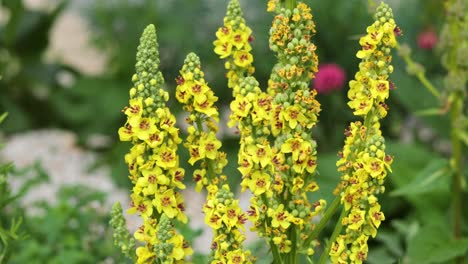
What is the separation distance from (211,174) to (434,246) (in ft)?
5.37

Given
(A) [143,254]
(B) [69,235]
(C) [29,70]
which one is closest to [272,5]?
(A) [143,254]

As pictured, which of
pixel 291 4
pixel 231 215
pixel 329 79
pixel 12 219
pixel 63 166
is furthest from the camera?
pixel 63 166

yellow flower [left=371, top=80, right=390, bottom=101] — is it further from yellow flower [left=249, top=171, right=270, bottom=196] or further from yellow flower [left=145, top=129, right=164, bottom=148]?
yellow flower [left=145, top=129, right=164, bottom=148]

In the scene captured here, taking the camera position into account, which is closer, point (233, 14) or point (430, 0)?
point (233, 14)

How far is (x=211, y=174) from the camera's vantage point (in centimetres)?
200

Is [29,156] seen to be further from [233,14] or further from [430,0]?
[233,14]

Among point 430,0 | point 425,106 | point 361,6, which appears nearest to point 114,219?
point 425,106

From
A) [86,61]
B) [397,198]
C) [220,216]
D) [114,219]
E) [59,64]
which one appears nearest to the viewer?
[220,216]

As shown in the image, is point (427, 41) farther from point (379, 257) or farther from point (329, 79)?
point (379, 257)

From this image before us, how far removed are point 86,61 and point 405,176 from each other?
4.78 metres

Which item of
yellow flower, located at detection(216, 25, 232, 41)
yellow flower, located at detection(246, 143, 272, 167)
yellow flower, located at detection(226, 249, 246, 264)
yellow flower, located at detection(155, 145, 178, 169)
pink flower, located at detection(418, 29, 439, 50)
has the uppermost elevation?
pink flower, located at detection(418, 29, 439, 50)

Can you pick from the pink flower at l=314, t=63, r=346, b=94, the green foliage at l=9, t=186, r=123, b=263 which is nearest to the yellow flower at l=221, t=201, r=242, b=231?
the green foliage at l=9, t=186, r=123, b=263

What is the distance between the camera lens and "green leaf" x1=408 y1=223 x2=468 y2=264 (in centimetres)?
327

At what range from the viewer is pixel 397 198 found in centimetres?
431
